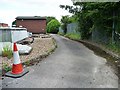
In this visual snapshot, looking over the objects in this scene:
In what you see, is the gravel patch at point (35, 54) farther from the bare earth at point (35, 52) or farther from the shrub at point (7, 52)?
the shrub at point (7, 52)

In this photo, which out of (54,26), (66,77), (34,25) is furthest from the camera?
(54,26)

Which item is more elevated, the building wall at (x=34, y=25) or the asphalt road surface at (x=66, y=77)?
the building wall at (x=34, y=25)

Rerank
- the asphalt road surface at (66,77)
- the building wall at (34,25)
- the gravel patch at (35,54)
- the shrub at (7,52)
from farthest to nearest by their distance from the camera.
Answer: the building wall at (34,25)
the shrub at (7,52)
the gravel patch at (35,54)
the asphalt road surface at (66,77)

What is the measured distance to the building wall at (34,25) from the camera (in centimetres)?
4091

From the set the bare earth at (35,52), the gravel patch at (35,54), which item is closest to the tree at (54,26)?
the bare earth at (35,52)

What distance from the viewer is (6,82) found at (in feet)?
18.2

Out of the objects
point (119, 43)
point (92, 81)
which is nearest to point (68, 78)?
point (92, 81)

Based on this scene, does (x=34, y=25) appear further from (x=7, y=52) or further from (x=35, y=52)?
(x=7, y=52)

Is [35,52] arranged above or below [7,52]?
below

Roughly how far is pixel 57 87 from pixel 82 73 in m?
1.51

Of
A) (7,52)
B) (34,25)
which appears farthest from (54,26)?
(7,52)

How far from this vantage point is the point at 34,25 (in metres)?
41.5

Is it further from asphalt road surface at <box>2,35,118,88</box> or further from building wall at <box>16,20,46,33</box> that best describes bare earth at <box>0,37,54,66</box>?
building wall at <box>16,20,46,33</box>

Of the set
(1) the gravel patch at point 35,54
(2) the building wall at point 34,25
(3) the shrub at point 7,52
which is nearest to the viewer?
(1) the gravel patch at point 35,54
